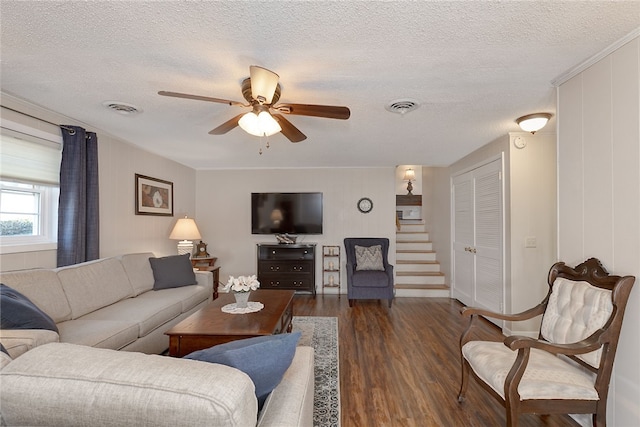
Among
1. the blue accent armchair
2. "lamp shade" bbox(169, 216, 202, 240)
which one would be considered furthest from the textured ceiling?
the blue accent armchair

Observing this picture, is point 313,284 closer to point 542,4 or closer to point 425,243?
point 425,243

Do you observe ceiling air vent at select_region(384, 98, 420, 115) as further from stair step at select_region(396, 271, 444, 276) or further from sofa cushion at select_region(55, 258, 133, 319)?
stair step at select_region(396, 271, 444, 276)

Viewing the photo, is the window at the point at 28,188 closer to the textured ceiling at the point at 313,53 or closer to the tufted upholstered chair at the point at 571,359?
the textured ceiling at the point at 313,53

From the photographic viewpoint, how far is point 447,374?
104 inches

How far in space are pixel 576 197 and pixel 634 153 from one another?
0.47 metres

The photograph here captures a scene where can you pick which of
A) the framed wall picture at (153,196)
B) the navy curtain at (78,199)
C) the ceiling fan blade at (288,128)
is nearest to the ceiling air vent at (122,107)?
the navy curtain at (78,199)

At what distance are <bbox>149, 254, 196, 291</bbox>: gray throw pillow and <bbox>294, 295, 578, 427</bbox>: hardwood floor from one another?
1534 millimetres

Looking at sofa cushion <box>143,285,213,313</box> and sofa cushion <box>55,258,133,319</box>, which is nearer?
sofa cushion <box>55,258,133,319</box>

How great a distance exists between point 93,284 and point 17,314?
3.54 ft

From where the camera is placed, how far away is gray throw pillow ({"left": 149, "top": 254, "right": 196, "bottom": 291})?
3625 mm

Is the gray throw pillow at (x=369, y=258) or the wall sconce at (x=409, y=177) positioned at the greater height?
the wall sconce at (x=409, y=177)

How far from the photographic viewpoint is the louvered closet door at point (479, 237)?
381 centimetres

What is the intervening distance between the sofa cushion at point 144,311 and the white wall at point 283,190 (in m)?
2.55

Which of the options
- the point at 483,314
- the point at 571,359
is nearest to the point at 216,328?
A: the point at 483,314
